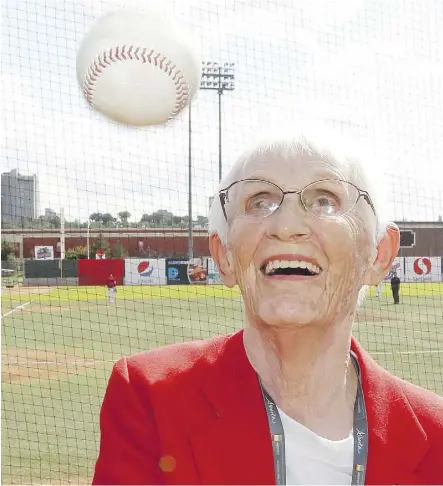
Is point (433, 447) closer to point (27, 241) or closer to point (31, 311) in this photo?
point (31, 311)

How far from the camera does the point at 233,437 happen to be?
1.26m

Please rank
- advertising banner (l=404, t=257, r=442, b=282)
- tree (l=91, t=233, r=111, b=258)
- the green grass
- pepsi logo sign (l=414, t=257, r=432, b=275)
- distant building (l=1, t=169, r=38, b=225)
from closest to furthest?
1. the green grass
2. distant building (l=1, t=169, r=38, b=225)
3. advertising banner (l=404, t=257, r=442, b=282)
4. pepsi logo sign (l=414, t=257, r=432, b=275)
5. tree (l=91, t=233, r=111, b=258)

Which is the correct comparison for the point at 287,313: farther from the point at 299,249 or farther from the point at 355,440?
the point at 355,440

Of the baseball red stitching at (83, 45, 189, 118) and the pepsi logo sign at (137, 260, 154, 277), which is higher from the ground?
the baseball red stitching at (83, 45, 189, 118)

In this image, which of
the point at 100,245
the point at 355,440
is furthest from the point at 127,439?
the point at 100,245

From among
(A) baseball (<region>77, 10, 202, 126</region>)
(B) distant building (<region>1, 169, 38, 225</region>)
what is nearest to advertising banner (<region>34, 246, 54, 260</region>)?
(B) distant building (<region>1, 169, 38, 225</region>)

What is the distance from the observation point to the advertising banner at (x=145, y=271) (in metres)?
24.1

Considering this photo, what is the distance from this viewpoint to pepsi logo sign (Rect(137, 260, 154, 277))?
24.3 metres

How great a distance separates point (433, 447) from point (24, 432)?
430cm

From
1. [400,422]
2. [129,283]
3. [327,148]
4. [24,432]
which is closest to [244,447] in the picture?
[400,422]

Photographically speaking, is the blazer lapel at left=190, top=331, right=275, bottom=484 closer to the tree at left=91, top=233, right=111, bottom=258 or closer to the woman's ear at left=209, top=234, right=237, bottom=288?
the woman's ear at left=209, top=234, right=237, bottom=288

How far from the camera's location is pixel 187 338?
410 inches

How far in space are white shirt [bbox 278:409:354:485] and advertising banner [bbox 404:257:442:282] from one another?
2384 cm

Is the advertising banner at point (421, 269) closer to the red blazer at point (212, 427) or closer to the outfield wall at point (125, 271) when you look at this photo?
the outfield wall at point (125, 271)
